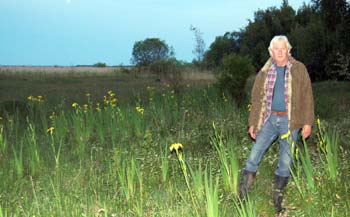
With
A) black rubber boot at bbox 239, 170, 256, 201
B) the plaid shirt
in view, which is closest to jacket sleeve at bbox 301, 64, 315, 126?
the plaid shirt

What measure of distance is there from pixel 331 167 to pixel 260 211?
90cm

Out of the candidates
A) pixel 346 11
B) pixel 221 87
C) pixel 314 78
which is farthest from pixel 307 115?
pixel 314 78

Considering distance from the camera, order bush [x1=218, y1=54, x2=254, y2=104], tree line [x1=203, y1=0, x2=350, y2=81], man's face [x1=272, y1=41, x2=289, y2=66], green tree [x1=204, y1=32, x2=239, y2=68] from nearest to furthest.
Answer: man's face [x1=272, y1=41, x2=289, y2=66] → bush [x1=218, y1=54, x2=254, y2=104] → tree line [x1=203, y1=0, x2=350, y2=81] → green tree [x1=204, y1=32, x2=239, y2=68]

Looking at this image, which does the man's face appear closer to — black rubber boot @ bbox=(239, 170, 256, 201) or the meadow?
the meadow

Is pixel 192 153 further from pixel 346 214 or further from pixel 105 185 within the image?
pixel 346 214

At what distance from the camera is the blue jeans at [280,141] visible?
464 centimetres

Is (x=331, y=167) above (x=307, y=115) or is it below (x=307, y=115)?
below

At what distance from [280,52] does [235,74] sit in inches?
250

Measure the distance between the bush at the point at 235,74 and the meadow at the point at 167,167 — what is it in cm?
28

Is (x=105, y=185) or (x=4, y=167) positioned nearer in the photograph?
(x=105, y=185)

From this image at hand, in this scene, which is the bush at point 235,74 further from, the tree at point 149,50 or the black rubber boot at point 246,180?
the tree at point 149,50

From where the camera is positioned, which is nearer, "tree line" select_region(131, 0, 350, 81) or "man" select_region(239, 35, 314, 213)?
"man" select_region(239, 35, 314, 213)

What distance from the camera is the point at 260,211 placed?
16.2 feet

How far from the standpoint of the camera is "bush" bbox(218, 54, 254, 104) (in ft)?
35.7
